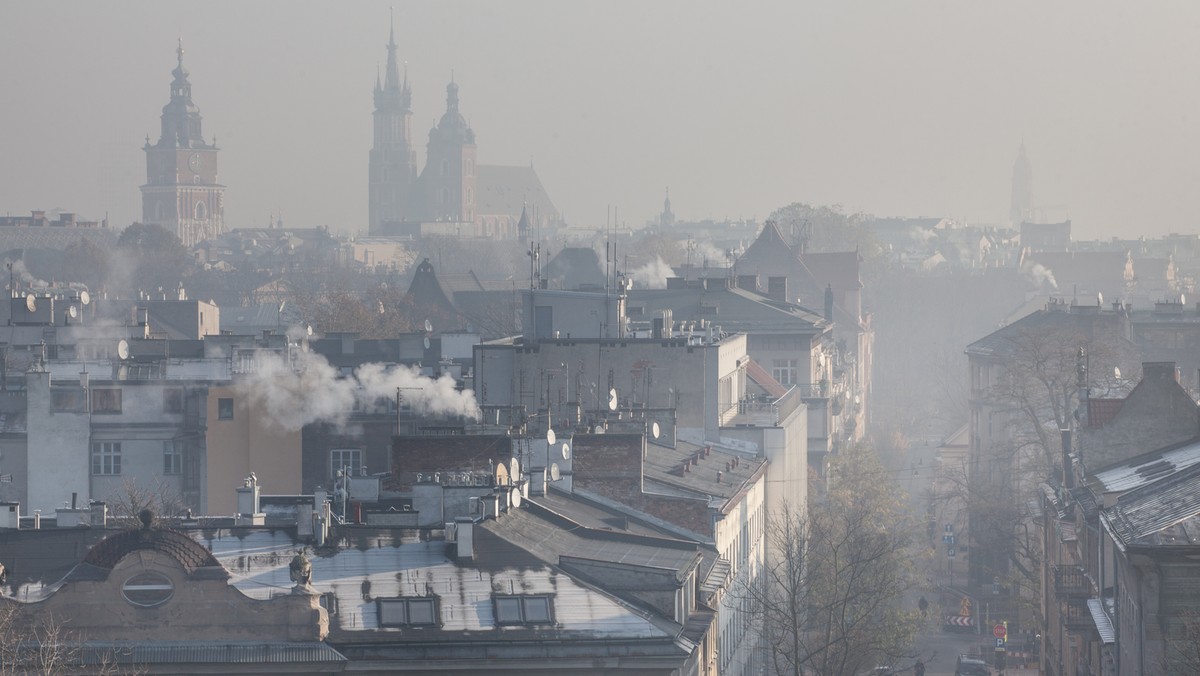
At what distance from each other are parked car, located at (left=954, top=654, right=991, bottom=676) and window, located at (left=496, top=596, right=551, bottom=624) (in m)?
21.6

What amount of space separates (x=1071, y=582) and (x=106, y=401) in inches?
978

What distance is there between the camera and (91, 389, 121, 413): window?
61.2m

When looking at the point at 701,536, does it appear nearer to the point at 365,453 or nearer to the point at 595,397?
the point at 595,397

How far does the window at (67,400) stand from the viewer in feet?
200

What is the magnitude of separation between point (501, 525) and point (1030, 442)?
100 feet

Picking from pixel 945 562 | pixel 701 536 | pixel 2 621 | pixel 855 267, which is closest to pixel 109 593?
pixel 2 621

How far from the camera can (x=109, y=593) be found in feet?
111

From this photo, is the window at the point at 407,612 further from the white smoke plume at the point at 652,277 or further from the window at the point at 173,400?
the white smoke plume at the point at 652,277

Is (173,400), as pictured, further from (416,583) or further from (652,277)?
(652,277)

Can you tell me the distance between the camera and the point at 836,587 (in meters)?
46.2

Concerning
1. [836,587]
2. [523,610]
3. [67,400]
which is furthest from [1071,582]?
[67,400]

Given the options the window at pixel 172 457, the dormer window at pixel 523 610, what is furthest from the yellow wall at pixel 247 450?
the dormer window at pixel 523 610

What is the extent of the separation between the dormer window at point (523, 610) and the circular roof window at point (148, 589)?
4.53 metres

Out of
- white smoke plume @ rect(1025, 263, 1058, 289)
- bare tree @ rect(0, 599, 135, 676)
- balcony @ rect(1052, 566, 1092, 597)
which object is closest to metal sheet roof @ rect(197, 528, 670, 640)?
bare tree @ rect(0, 599, 135, 676)
